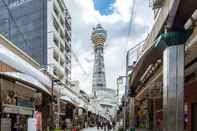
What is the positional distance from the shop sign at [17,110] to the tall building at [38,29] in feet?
172

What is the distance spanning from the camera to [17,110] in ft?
59.6

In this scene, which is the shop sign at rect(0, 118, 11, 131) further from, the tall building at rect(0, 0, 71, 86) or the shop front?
the tall building at rect(0, 0, 71, 86)

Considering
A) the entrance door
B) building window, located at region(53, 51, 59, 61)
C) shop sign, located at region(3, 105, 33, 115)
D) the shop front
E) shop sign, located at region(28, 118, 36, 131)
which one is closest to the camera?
shop sign, located at region(28, 118, 36, 131)

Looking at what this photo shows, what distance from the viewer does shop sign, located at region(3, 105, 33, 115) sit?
16.2 m

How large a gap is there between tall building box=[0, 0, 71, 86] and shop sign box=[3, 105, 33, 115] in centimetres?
5257

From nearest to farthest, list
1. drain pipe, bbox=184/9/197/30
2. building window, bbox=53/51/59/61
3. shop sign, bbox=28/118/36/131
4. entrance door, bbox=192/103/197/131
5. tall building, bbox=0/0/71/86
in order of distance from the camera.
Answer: drain pipe, bbox=184/9/197/30 < shop sign, bbox=28/118/36/131 < entrance door, bbox=192/103/197/131 < tall building, bbox=0/0/71/86 < building window, bbox=53/51/59/61

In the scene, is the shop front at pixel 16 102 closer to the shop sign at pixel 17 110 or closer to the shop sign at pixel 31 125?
the shop sign at pixel 17 110

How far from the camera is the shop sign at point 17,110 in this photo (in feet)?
53.2

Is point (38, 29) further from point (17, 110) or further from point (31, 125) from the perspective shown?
point (31, 125)

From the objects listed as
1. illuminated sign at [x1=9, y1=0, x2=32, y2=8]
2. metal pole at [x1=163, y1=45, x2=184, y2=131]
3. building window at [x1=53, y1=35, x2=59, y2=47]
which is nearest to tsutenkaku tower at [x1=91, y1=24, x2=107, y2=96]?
illuminated sign at [x1=9, y1=0, x2=32, y2=8]

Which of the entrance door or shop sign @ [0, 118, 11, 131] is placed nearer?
shop sign @ [0, 118, 11, 131]

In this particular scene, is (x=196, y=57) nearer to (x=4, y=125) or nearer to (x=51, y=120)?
(x=4, y=125)

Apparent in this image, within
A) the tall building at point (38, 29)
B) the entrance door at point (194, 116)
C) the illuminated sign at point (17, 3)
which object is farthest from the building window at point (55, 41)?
the entrance door at point (194, 116)

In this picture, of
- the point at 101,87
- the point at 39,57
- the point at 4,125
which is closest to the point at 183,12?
the point at 4,125
